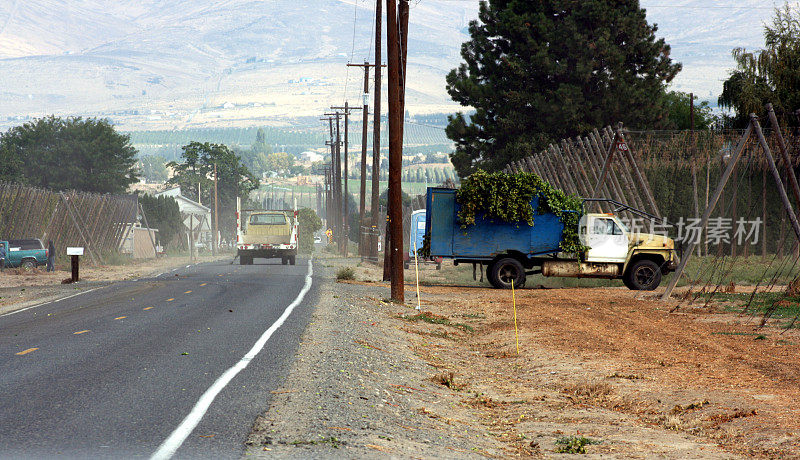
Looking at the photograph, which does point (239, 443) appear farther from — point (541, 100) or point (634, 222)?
point (541, 100)

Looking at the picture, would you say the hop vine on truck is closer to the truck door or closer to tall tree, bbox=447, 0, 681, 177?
the truck door

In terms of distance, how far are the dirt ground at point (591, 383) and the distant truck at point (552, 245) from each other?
208 inches

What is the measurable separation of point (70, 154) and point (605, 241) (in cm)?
7643

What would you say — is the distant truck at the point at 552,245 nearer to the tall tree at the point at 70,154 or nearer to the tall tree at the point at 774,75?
the tall tree at the point at 774,75

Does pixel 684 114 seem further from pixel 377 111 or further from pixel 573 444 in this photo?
pixel 573 444

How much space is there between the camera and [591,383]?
11.4 meters

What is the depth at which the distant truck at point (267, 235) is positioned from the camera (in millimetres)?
43062

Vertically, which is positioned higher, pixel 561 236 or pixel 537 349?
pixel 561 236

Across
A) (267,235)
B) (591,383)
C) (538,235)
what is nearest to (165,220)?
(267,235)

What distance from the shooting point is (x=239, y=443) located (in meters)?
6.80

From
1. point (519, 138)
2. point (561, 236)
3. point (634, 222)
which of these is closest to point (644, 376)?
point (561, 236)

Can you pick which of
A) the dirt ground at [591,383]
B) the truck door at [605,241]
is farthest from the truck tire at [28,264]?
the truck door at [605,241]

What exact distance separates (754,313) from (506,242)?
871 cm

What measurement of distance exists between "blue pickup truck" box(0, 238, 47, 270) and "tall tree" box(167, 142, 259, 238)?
3300 inches
